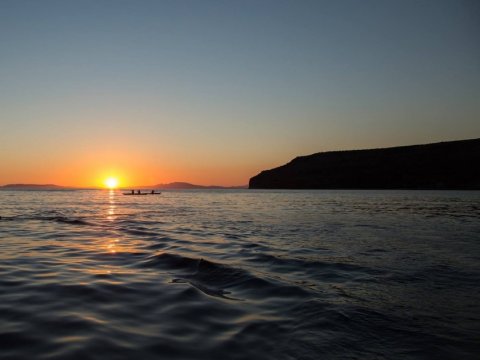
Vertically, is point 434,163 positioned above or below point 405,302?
above

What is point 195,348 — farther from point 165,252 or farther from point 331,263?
point 165,252

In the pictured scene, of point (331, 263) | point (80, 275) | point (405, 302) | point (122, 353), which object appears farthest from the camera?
point (331, 263)

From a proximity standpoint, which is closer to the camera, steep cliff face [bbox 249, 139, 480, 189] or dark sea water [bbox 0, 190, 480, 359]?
dark sea water [bbox 0, 190, 480, 359]

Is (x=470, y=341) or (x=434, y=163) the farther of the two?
(x=434, y=163)

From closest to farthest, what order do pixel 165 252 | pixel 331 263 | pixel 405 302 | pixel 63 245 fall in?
pixel 405 302 < pixel 331 263 < pixel 165 252 < pixel 63 245

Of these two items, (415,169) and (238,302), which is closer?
(238,302)

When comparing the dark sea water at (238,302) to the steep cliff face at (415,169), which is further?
the steep cliff face at (415,169)

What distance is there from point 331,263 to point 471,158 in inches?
6987

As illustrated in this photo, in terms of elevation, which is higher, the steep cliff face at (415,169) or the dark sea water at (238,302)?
the steep cliff face at (415,169)

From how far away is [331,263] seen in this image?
38.4ft

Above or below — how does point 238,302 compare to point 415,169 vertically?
below

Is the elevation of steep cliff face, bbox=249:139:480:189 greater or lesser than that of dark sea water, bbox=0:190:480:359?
greater

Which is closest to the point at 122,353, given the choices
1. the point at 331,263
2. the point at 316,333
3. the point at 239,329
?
the point at 239,329

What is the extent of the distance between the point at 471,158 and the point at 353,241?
564 ft
